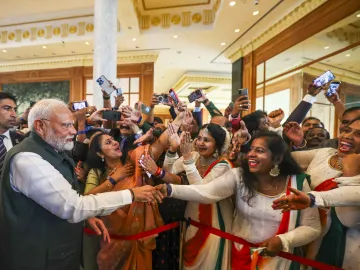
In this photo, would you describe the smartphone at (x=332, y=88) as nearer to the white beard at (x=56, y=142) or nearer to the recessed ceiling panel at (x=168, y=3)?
the white beard at (x=56, y=142)

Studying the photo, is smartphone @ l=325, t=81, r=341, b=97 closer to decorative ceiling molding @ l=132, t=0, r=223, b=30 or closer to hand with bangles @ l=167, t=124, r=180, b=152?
hand with bangles @ l=167, t=124, r=180, b=152

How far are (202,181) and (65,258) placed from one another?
846 mm

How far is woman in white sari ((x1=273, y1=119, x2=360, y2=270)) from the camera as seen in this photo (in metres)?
1.23

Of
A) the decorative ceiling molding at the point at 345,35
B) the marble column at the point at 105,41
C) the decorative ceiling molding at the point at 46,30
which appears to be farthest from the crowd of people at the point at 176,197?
the decorative ceiling molding at the point at 46,30

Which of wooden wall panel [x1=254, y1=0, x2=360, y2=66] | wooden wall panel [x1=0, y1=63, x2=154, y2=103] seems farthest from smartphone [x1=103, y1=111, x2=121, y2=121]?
wooden wall panel [x1=0, y1=63, x2=154, y2=103]

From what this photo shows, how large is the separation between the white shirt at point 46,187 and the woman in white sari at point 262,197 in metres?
0.49

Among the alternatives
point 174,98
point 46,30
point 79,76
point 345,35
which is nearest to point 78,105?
point 174,98

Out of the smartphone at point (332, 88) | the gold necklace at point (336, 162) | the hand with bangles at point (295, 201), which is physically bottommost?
the hand with bangles at point (295, 201)

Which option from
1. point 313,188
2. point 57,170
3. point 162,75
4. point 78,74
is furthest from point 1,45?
point 313,188

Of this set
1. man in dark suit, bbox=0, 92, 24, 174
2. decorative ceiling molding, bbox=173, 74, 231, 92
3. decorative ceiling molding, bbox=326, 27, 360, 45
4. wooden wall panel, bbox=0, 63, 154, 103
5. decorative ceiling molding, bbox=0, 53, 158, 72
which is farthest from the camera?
decorative ceiling molding, bbox=173, 74, 231, 92

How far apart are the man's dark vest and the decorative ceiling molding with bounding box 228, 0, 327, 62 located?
5432mm

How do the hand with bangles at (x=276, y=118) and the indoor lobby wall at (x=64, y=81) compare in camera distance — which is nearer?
the hand with bangles at (x=276, y=118)

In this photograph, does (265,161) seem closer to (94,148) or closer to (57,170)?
(57,170)

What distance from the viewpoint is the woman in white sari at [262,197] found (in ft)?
4.63
